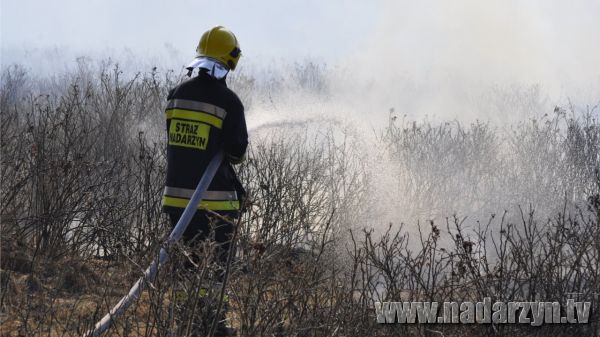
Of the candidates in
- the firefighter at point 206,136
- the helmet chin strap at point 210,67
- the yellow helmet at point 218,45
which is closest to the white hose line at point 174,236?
the firefighter at point 206,136

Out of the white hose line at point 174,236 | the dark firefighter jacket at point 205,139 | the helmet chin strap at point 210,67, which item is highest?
the helmet chin strap at point 210,67

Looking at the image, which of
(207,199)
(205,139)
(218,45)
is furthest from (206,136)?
(218,45)

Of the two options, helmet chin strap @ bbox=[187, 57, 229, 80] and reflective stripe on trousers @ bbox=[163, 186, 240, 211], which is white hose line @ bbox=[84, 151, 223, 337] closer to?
reflective stripe on trousers @ bbox=[163, 186, 240, 211]

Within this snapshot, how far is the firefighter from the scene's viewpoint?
206 inches

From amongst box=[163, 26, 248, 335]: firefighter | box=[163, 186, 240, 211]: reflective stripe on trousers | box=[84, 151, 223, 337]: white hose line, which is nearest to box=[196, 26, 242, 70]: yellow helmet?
box=[163, 26, 248, 335]: firefighter

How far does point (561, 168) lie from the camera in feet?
61.8

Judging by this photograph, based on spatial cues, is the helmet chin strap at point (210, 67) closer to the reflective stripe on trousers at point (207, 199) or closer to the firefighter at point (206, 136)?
the firefighter at point (206, 136)

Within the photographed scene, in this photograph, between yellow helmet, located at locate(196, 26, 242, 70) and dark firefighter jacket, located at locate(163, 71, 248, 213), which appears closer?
dark firefighter jacket, located at locate(163, 71, 248, 213)

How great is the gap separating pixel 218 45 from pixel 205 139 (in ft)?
2.07

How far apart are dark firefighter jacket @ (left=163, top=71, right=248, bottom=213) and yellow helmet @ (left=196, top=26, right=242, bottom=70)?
0.16 m

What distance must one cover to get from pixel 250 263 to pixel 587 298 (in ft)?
7.05

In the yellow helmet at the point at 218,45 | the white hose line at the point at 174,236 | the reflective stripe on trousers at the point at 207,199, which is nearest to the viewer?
the white hose line at the point at 174,236

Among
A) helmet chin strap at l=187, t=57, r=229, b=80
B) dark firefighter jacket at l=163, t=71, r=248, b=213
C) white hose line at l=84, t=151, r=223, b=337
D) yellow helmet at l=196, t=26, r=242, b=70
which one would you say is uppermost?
yellow helmet at l=196, t=26, r=242, b=70

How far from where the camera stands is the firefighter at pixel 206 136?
5.24 meters
